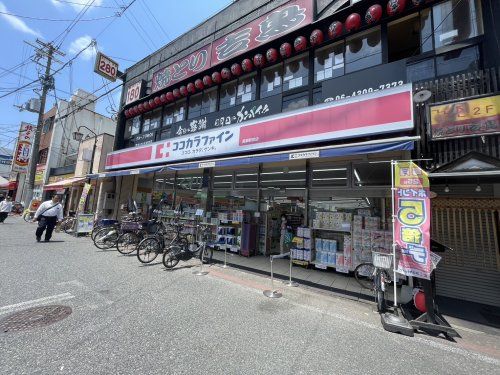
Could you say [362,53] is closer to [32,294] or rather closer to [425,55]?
[425,55]

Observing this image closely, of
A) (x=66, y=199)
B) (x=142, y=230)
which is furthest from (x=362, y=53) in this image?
(x=66, y=199)

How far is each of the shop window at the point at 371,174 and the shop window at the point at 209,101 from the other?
24.7 ft

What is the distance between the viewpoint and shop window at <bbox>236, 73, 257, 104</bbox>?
10.5 m

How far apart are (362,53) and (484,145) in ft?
15.7

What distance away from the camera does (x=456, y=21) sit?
645 centimetres

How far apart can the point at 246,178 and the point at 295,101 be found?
12.1 feet

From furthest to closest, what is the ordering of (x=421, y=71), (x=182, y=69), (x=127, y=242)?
(x=182, y=69), (x=127, y=242), (x=421, y=71)

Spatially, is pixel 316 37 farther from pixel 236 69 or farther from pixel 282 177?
pixel 282 177

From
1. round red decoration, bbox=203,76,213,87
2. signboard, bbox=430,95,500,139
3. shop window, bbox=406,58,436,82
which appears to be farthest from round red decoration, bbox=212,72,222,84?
signboard, bbox=430,95,500,139

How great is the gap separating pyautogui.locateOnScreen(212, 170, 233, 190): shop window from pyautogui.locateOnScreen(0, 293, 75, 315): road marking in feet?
22.0

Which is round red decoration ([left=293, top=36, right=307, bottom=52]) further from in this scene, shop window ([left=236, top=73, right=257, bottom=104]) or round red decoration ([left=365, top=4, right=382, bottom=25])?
shop window ([left=236, top=73, right=257, bottom=104])

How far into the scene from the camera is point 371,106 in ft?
21.1

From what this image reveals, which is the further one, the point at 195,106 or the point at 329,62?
the point at 195,106

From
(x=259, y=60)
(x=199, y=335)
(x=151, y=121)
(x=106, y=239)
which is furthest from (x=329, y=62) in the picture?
(x=106, y=239)
